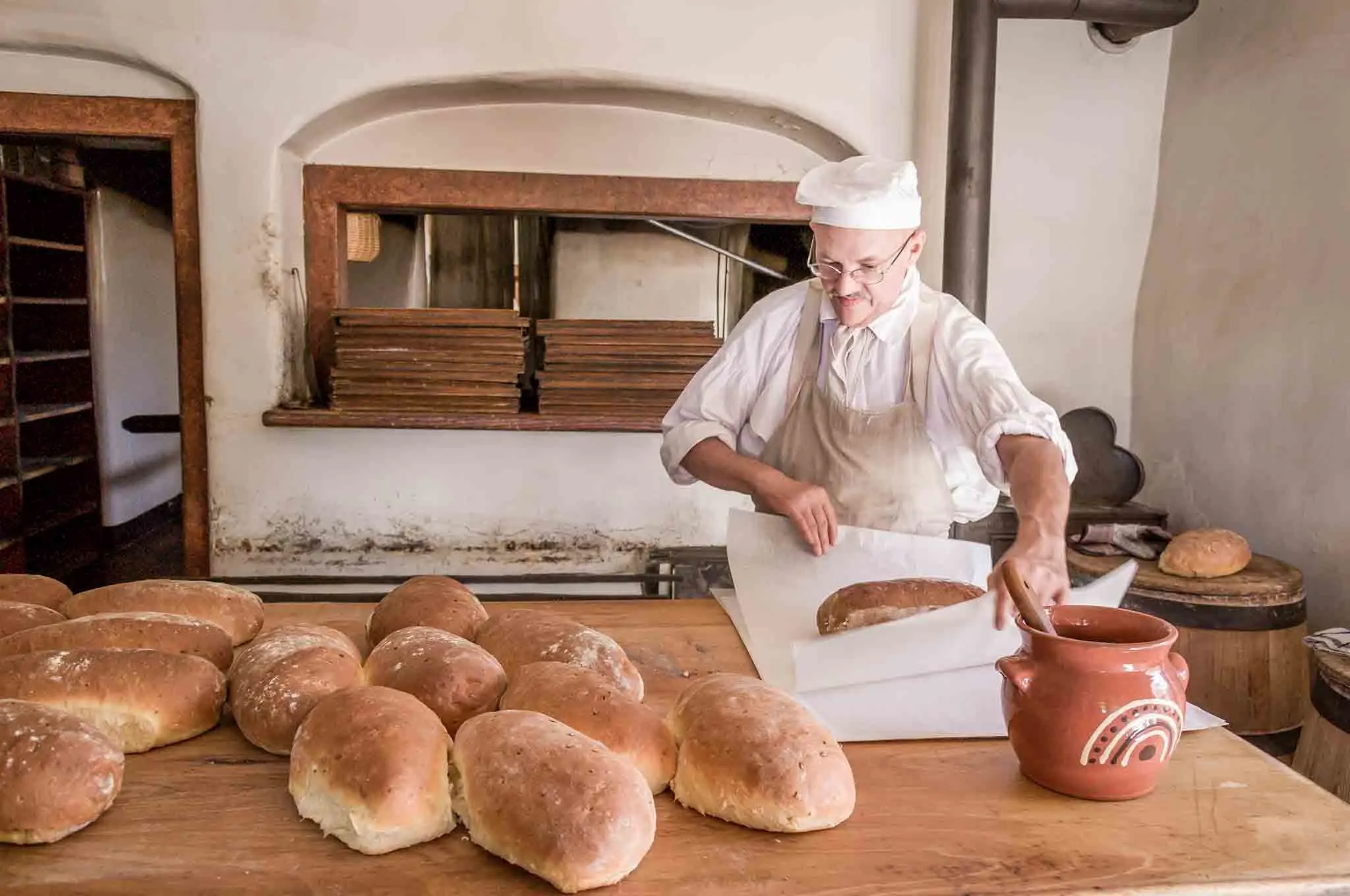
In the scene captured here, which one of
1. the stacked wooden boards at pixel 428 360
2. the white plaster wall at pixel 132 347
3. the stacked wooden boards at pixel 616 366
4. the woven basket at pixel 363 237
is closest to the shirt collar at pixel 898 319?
the stacked wooden boards at pixel 616 366

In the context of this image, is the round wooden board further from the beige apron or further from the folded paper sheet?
the folded paper sheet

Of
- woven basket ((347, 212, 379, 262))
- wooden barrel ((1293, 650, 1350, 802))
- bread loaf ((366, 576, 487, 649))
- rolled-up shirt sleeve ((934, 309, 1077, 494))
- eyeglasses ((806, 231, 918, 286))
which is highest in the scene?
woven basket ((347, 212, 379, 262))

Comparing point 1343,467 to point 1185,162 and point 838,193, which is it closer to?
point 1185,162

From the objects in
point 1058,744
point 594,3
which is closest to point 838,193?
point 1058,744

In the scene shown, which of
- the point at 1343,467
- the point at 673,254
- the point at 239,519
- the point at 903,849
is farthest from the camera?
the point at 673,254

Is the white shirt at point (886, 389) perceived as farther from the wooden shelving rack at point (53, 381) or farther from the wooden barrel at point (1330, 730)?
the wooden shelving rack at point (53, 381)

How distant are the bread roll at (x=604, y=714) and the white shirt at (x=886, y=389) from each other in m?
0.95

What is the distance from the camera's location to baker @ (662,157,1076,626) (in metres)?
1.90

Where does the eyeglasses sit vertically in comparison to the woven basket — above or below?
below

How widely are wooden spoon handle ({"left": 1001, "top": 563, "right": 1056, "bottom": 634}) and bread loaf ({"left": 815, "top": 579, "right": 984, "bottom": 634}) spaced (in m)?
0.31

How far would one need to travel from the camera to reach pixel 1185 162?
12.2ft

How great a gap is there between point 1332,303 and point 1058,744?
100 inches

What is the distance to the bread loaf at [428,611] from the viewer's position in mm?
1556

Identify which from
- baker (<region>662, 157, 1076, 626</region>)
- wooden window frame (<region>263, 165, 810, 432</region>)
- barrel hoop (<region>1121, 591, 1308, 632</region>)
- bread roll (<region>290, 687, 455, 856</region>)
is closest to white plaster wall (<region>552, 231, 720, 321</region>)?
wooden window frame (<region>263, 165, 810, 432</region>)
